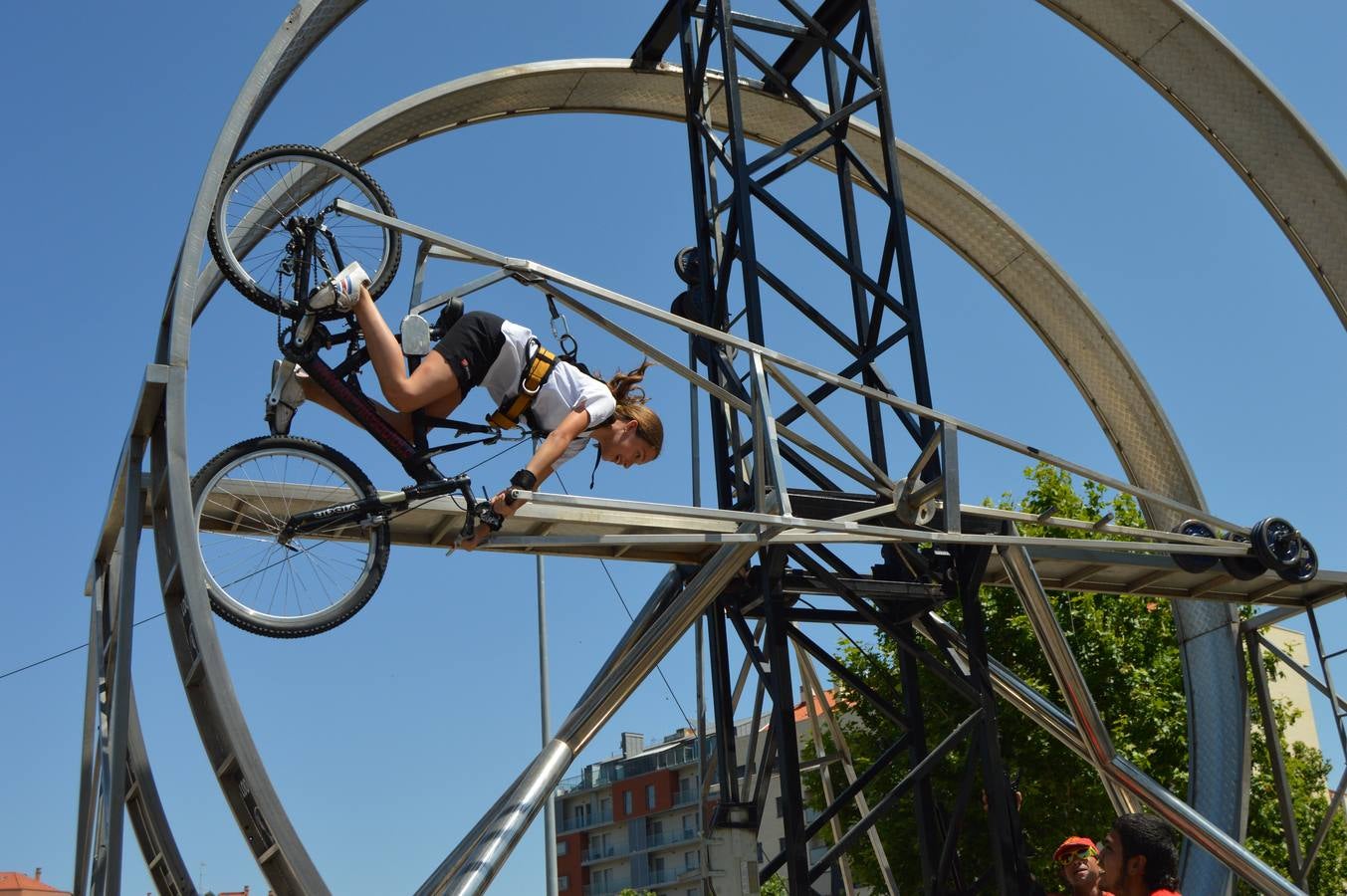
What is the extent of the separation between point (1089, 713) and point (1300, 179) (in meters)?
5.49

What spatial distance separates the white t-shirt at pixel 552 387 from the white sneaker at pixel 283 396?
1053mm

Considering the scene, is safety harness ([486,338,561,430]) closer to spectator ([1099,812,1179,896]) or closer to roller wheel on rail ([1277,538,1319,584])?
spectator ([1099,812,1179,896])

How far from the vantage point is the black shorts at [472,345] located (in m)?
7.77

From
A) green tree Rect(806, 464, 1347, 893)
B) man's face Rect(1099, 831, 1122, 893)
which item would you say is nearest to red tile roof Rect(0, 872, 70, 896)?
green tree Rect(806, 464, 1347, 893)

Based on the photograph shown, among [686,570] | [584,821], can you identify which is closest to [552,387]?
[686,570]

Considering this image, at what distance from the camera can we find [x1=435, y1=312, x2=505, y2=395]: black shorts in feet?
25.5

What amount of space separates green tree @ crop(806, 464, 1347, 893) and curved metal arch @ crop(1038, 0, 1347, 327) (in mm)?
9203

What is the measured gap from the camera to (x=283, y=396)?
7641 mm

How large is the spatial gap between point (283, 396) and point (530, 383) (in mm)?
1381

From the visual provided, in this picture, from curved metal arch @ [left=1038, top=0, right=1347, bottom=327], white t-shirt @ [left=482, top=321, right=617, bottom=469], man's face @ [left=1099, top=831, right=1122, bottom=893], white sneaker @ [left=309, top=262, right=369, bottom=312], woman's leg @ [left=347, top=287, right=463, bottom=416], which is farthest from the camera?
curved metal arch @ [left=1038, top=0, right=1347, bottom=327]

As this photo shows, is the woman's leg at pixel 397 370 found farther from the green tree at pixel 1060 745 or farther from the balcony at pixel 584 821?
the balcony at pixel 584 821

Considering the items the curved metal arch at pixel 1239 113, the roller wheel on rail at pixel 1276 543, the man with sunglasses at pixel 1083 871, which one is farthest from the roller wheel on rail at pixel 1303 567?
the man with sunglasses at pixel 1083 871

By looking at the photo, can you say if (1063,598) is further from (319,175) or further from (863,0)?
(319,175)

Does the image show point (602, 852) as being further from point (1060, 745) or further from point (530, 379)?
point (530, 379)
